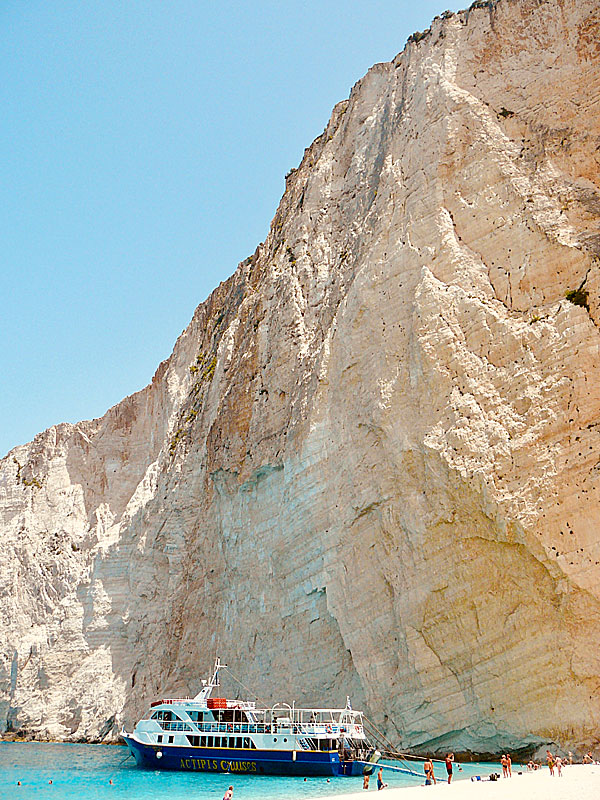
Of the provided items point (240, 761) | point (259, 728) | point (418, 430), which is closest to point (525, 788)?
point (418, 430)

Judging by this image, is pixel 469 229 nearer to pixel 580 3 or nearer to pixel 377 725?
pixel 580 3

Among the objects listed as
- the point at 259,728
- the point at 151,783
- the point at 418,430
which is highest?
the point at 418,430

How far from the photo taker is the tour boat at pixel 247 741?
910 inches

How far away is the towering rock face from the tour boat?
4.71 ft

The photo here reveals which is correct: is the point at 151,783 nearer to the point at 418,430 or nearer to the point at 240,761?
the point at 240,761

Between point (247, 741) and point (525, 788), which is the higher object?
point (247, 741)

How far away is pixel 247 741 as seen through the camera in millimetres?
24422

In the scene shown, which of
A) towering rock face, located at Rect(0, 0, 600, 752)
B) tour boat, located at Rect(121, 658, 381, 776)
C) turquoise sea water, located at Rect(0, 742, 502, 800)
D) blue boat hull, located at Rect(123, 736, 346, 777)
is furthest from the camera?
blue boat hull, located at Rect(123, 736, 346, 777)

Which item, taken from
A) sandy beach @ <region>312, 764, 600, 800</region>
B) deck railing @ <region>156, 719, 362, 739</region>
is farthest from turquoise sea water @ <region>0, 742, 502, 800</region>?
sandy beach @ <region>312, 764, 600, 800</region>

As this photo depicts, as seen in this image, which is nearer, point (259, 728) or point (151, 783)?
point (151, 783)

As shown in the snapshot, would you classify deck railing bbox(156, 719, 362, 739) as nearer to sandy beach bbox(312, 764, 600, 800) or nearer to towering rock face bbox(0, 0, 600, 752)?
towering rock face bbox(0, 0, 600, 752)

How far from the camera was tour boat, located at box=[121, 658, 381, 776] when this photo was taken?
75.9 feet

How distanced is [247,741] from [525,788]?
10.8 metres

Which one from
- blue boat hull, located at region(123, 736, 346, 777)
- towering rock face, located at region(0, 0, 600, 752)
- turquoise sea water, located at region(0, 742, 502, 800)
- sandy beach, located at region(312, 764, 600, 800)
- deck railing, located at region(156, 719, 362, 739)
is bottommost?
turquoise sea water, located at region(0, 742, 502, 800)
